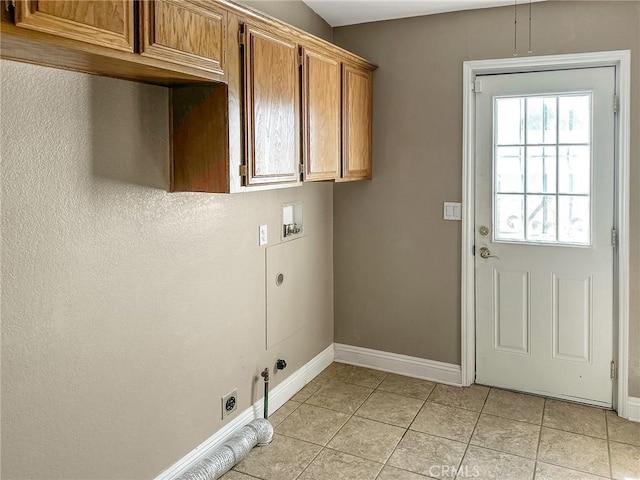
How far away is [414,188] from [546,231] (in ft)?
2.84

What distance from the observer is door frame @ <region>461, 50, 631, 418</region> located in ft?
9.78

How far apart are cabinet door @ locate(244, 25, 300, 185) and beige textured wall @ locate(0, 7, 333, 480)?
343 mm

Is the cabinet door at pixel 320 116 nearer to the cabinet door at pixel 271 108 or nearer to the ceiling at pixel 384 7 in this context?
the cabinet door at pixel 271 108

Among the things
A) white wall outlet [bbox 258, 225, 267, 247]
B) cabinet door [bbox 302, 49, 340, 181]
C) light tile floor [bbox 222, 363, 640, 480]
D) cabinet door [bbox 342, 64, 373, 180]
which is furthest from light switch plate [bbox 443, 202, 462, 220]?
white wall outlet [bbox 258, 225, 267, 247]

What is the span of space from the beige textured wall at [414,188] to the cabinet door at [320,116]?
0.63 meters

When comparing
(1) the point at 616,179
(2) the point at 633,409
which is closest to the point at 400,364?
(2) the point at 633,409

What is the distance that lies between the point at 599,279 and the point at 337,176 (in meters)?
1.66

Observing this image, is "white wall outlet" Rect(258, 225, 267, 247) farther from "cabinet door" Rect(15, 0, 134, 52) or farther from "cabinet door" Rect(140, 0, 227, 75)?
"cabinet door" Rect(15, 0, 134, 52)

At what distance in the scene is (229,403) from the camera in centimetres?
278

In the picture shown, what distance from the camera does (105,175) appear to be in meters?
2.00

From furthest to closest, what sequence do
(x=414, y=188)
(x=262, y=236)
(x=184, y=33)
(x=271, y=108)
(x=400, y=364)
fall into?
(x=400, y=364) < (x=414, y=188) < (x=262, y=236) < (x=271, y=108) < (x=184, y=33)

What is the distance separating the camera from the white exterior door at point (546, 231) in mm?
3121

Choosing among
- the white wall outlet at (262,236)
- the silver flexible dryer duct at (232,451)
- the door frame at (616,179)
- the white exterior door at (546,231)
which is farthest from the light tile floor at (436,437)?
the white wall outlet at (262,236)

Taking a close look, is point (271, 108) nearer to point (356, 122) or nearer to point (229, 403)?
point (356, 122)
